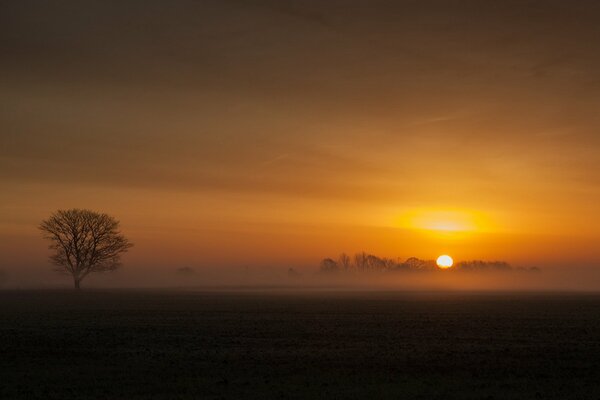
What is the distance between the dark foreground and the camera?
21.7 metres

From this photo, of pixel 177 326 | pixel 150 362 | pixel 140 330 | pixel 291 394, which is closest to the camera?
pixel 291 394

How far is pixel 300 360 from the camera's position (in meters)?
28.1

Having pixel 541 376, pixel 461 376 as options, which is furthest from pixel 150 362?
pixel 541 376

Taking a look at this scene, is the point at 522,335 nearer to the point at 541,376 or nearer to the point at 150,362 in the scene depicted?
the point at 541,376

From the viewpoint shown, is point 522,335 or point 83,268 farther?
point 83,268

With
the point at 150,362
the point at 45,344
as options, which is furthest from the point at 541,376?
the point at 45,344

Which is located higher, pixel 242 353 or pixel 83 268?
pixel 83 268

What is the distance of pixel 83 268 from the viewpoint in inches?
4833

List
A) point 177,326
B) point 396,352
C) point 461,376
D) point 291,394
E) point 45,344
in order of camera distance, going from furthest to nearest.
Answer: point 177,326
point 45,344
point 396,352
point 461,376
point 291,394

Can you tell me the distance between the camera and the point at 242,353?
30.3 m

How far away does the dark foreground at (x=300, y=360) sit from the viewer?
854 inches

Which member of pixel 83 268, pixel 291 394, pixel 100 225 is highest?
pixel 100 225

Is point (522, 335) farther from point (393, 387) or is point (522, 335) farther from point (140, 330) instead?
point (140, 330)

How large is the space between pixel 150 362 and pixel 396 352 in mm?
11352
